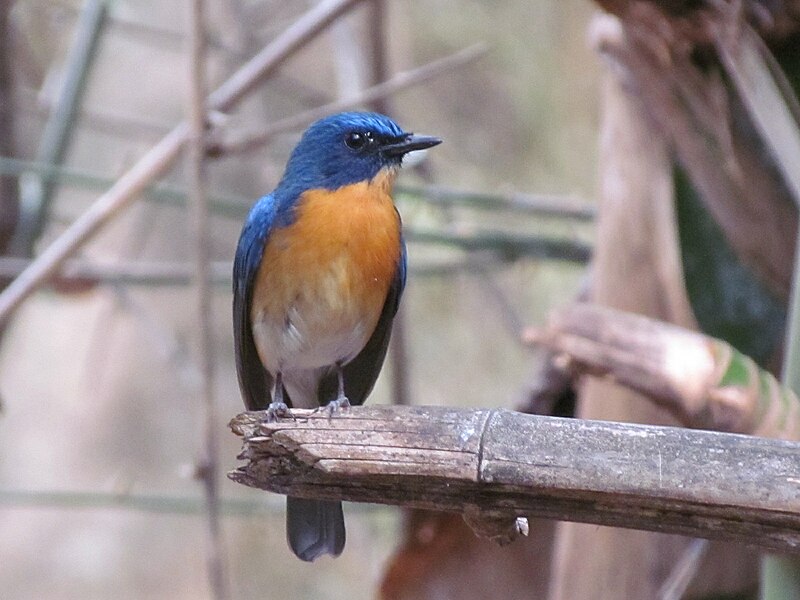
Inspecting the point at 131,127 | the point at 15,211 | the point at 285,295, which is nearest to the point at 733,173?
the point at 285,295

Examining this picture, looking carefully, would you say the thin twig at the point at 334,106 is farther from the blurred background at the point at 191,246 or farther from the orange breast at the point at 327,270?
the orange breast at the point at 327,270

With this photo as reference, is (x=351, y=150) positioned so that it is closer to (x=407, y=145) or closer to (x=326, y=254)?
(x=407, y=145)

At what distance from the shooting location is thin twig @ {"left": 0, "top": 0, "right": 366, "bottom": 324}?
3.59 metres

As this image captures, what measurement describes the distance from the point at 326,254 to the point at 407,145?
422 mm

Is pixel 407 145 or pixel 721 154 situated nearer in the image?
pixel 721 154

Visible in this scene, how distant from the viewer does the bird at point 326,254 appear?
11.1 ft

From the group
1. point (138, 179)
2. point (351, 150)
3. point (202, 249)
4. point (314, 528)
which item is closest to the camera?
point (314, 528)

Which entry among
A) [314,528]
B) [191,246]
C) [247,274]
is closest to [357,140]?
[247,274]

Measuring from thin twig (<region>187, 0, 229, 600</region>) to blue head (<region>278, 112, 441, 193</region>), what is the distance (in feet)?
1.06

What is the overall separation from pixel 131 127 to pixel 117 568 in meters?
2.89

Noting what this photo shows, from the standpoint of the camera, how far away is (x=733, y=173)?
132 inches

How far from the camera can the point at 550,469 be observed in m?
1.82

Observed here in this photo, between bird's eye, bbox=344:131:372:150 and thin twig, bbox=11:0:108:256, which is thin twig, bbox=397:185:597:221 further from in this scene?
thin twig, bbox=11:0:108:256

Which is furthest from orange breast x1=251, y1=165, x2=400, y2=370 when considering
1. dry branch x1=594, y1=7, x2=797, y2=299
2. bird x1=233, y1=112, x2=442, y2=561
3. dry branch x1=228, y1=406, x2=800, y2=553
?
dry branch x1=228, y1=406, x2=800, y2=553
